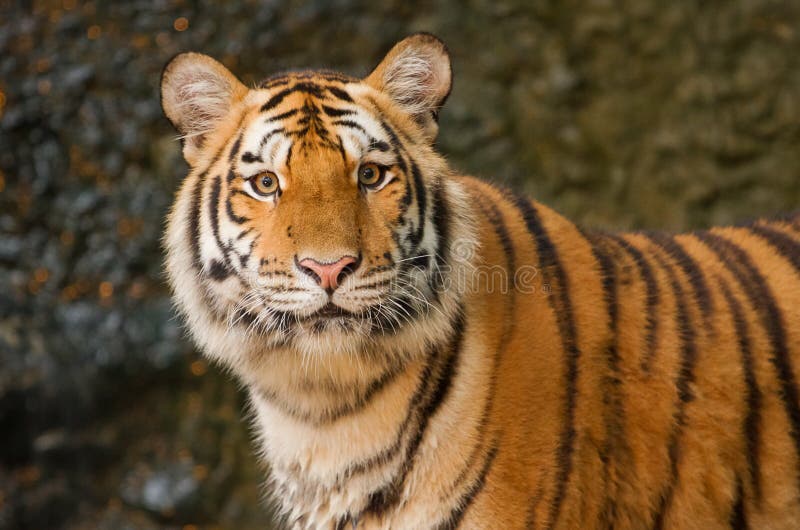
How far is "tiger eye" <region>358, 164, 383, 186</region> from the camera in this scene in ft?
6.04

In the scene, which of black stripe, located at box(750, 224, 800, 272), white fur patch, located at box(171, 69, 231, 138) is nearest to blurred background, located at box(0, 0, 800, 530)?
black stripe, located at box(750, 224, 800, 272)

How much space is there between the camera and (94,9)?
3771 millimetres

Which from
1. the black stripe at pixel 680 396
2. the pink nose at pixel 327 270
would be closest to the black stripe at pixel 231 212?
the pink nose at pixel 327 270

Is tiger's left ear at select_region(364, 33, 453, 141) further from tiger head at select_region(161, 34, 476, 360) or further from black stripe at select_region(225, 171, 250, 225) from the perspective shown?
black stripe at select_region(225, 171, 250, 225)

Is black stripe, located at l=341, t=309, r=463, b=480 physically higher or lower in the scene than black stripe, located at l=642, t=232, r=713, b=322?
lower

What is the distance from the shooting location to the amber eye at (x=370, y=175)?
6.04 ft

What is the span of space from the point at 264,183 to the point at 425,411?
56cm

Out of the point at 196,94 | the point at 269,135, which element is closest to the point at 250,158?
the point at 269,135

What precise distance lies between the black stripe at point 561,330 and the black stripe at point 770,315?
0.46 metres

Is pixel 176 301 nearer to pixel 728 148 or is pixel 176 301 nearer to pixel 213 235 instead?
pixel 213 235

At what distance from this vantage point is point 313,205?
1742mm

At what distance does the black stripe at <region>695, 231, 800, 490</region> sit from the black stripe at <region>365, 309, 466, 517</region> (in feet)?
2.35

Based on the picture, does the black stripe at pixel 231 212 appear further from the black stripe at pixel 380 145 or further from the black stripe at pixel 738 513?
the black stripe at pixel 738 513

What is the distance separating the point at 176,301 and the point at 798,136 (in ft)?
9.71
